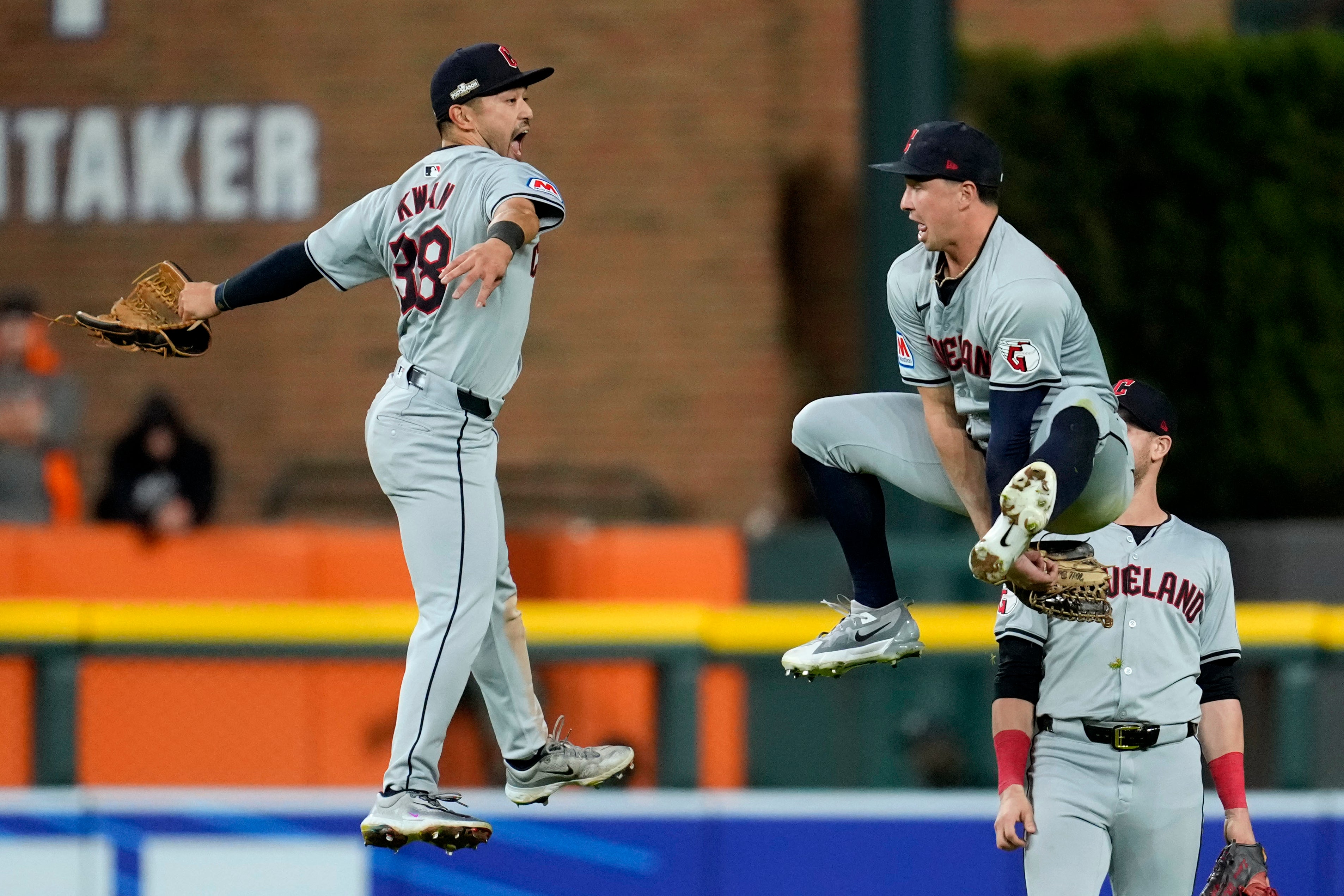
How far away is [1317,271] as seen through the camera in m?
10.5

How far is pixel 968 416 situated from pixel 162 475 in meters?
5.76

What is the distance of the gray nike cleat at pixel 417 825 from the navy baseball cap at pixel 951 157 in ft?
5.83

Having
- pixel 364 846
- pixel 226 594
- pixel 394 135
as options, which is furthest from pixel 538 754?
pixel 394 135

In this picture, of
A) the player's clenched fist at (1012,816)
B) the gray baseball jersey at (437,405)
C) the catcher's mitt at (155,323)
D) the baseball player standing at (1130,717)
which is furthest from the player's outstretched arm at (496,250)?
the player's clenched fist at (1012,816)

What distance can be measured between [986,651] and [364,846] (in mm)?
2668

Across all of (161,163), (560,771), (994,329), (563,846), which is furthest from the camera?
(161,163)

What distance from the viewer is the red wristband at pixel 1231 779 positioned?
17.5 ft

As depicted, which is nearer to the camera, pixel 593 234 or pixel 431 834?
pixel 431 834

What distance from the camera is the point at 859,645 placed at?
4.88 metres

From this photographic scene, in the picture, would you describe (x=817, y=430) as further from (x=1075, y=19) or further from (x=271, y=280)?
(x=1075, y=19)

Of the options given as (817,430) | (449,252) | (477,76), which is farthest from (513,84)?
(817,430)

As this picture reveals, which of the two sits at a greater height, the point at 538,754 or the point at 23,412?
the point at 23,412

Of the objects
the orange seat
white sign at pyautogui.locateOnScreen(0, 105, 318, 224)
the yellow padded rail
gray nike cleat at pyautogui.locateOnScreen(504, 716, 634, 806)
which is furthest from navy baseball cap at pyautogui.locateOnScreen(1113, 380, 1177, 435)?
white sign at pyautogui.locateOnScreen(0, 105, 318, 224)

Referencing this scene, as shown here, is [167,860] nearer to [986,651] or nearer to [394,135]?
[986,651]
